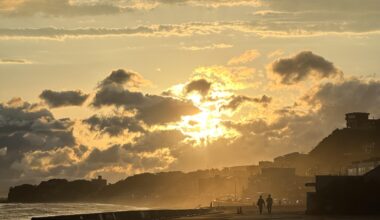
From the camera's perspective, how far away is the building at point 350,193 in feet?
194

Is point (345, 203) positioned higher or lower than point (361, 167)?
lower

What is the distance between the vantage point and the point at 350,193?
195ft

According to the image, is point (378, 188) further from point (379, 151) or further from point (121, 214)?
point (379, 151)

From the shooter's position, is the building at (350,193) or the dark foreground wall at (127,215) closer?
the building at (350,193)

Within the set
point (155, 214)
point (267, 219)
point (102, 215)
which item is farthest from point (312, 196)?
point (155, 214)

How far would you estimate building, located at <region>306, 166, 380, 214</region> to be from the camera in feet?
194

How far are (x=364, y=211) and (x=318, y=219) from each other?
9791mm

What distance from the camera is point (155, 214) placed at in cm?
7975

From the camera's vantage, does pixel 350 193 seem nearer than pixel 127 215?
Yes

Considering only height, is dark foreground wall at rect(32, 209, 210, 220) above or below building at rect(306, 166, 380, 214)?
below

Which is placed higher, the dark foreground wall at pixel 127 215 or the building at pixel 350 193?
the building at pixel 350 193

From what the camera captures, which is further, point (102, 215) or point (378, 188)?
point (102, 215)

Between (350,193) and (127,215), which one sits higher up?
(350,193)

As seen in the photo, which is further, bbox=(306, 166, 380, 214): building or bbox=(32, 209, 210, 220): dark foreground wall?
bbox=(32, 209, 210, 220): dark foreground wall
